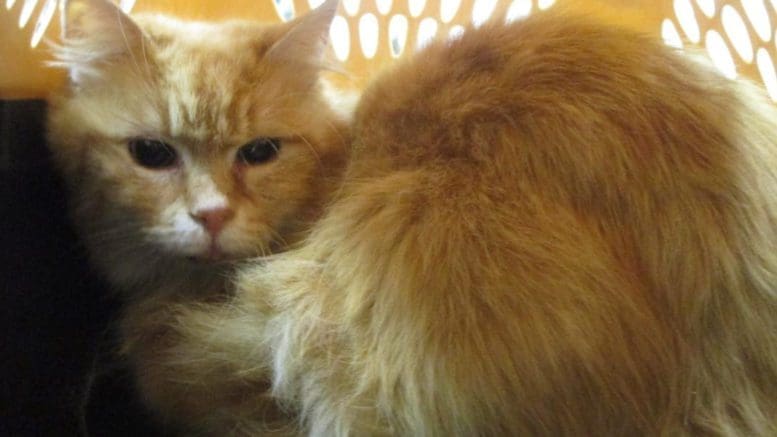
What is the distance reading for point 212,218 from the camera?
3.11 feet

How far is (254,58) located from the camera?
105 centimetres

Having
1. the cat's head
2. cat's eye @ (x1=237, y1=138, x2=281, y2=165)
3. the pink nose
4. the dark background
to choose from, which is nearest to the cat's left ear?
the cat's head

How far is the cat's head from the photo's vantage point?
98 cm

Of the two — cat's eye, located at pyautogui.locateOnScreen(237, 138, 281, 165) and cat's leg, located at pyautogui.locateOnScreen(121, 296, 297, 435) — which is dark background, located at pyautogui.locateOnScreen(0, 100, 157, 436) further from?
cat's eye, located at pyautogui.locateOnScreen(237, 138, 281, 165)

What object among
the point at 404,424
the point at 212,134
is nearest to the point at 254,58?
the point at 212,134

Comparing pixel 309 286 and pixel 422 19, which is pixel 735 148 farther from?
pixel 422 19

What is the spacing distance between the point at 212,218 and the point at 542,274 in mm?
407

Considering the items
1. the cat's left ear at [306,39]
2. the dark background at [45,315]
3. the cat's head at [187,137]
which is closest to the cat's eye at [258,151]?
the cat's head at [187,137]

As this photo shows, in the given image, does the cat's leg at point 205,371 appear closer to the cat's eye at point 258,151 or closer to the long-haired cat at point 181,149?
the long-haired cat at point 181,149

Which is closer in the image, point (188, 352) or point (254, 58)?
point (188, 352)

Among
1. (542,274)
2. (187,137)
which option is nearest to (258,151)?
(187,137)

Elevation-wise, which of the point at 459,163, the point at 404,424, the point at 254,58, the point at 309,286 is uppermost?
the point at 254,58

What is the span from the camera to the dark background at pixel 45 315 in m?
0.90

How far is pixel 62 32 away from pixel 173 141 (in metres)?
0.24
